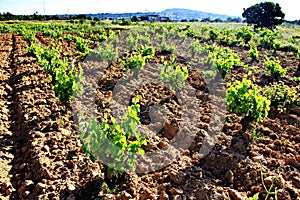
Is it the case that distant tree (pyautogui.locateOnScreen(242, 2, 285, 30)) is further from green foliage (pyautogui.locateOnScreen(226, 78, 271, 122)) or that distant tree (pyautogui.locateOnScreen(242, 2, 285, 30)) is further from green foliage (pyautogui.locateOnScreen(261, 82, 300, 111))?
green foliage (pyautogui.locateOnScreen(226, 78, 271, 122))

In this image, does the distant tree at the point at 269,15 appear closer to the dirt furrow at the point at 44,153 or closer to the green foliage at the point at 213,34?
the green foliage at the point at 213,34

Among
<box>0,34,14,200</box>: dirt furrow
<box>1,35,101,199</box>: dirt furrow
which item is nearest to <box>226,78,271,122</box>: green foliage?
<box>1,35,101,199</box>: dirt furrow

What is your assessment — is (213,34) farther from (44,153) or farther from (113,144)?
(113,144)

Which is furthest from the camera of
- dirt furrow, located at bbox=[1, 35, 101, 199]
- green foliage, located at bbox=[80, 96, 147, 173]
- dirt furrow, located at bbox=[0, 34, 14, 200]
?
dirt furrow, located at bbox=[0, 34, 14, 200]

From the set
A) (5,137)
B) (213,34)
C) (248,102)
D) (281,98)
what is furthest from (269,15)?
(5,137)

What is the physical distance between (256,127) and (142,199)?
309 centimetres

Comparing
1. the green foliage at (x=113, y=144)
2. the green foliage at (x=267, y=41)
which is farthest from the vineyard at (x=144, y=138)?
the green foliage at (x=267, y=41)

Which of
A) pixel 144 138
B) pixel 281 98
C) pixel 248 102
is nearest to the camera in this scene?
pixel 144 138

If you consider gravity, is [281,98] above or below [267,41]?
above

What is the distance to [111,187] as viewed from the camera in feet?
12.4

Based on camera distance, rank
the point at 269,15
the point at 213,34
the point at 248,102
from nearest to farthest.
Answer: the point at 248,102 < the point at 213,34 < the point at 269,15

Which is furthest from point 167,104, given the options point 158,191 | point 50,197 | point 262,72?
point 262,72

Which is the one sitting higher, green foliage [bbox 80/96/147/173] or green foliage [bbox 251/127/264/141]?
green foliage [bbox 80/96/147/173]

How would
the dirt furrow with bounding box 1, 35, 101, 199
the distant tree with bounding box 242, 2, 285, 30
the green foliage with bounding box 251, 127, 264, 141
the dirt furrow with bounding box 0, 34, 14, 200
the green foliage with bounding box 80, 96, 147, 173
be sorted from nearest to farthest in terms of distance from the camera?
the green foliage with bounding box 80, 96, 147, 173, the dirt furrow with bounding box 1, 35, 101, 199, the dirt furrow with bounding box 0, 34, 14, 200, the green foliage with bounding box 251, 127, 264, 141, the distant tree with bounding box 242, 2, 285, 30
